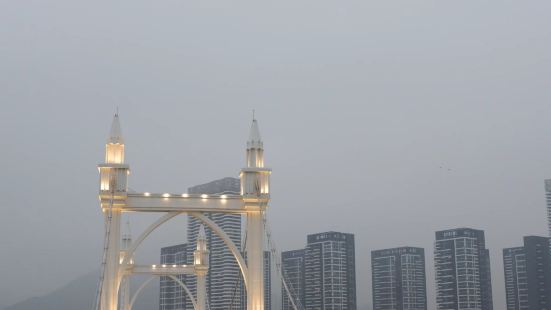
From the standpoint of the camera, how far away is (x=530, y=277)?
167750mm

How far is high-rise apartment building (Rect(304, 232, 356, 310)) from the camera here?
509 feet

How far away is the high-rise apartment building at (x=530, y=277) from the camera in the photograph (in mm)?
163000

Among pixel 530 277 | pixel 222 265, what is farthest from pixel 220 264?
pixel 530 277

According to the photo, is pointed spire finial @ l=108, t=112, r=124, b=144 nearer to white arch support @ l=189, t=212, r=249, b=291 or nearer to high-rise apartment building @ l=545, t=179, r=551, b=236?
white arch support @ l=189, t=212, r=249, b=291

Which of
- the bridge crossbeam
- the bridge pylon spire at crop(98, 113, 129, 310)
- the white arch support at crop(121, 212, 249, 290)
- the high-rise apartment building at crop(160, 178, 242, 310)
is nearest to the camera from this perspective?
the bridge pylon spire at crop(98, 113, 129, 310)

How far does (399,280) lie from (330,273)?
2387 centimetres

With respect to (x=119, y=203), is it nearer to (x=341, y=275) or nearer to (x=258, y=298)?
(x=258, y=298)

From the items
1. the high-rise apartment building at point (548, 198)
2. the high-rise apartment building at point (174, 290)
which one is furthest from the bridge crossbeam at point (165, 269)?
the high-rise apartment building at point (548, 198)

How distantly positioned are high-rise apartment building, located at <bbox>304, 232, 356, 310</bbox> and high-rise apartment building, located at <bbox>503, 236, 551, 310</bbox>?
35.8m

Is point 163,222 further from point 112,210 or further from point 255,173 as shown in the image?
point 255,173

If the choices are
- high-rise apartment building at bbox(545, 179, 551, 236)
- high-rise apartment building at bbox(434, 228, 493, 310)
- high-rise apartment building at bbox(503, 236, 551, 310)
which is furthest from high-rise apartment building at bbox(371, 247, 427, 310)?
high-rise apartment building at bbox(545, 179, 551, 236)

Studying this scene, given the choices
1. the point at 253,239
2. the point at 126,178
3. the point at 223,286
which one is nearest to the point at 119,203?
the point at 126,178

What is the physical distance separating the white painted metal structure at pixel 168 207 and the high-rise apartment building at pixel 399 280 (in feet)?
443

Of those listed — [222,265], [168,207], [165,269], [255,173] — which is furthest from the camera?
[222,265]
